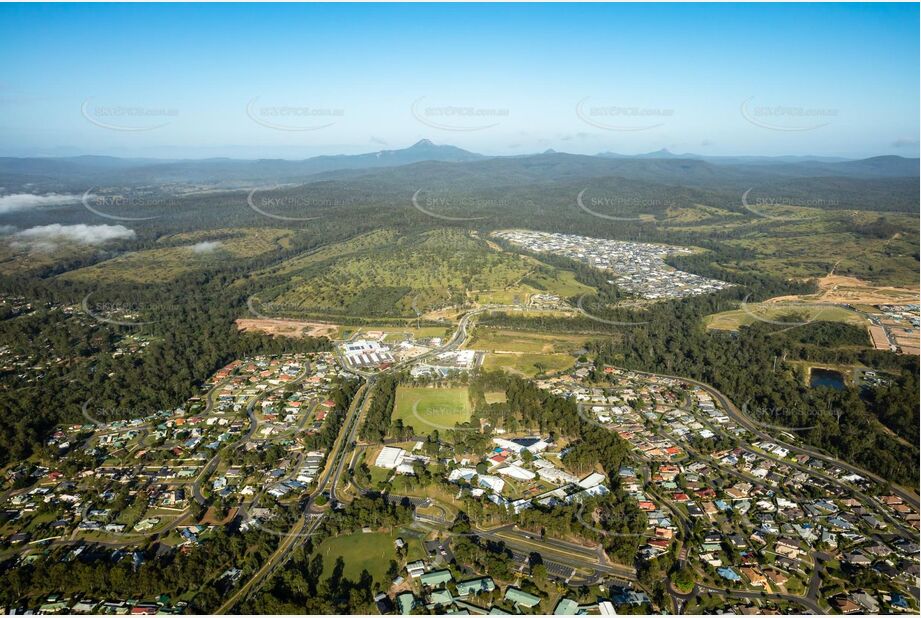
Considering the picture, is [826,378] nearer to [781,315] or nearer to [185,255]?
[781,315]

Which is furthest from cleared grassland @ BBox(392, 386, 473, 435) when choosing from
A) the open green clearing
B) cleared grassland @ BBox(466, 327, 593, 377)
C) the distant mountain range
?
the distant mountain range

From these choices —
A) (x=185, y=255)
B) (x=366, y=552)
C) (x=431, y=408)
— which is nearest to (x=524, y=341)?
(x=431, y=408)

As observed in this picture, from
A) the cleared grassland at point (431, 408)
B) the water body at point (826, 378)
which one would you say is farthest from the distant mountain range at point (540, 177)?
the cleared grassland at point (431, 408)

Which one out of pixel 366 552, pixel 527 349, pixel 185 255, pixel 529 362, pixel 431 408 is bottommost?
pixel 366 552

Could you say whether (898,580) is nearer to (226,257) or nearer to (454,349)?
(454,349)

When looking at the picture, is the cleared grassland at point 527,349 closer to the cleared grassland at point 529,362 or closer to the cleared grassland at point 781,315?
the cleared grassland at point 529,362

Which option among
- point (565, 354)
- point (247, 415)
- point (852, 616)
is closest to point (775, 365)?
point (565, 354)
